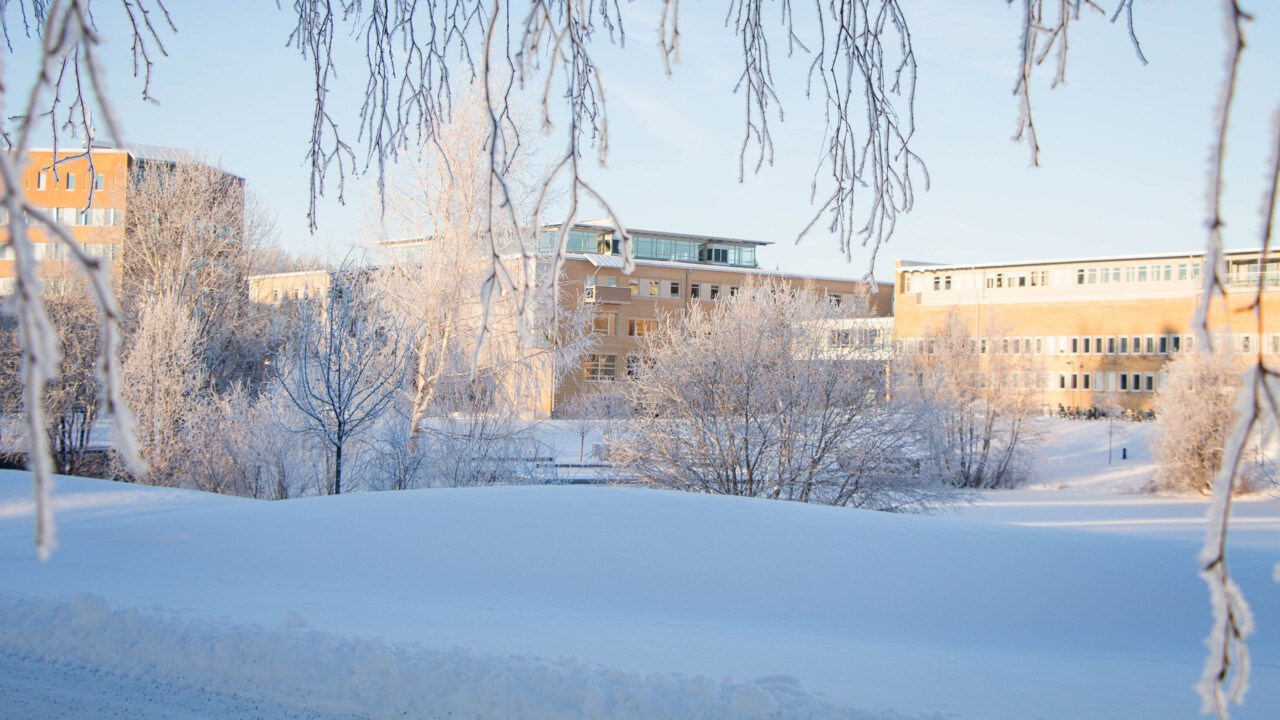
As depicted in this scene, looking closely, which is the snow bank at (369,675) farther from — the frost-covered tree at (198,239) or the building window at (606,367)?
the building window at (606,367)

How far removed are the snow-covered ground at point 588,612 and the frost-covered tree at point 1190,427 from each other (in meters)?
26.6

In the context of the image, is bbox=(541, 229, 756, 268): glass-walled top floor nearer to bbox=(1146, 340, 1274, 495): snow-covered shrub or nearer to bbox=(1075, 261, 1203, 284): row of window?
bbox=(1075, 261, 1203, 284): row of window

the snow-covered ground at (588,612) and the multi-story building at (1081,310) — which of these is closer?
the snow-covered ground at (588,612)

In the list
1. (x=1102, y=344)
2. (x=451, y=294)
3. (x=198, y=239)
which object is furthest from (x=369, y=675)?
(x=1102, y=344)

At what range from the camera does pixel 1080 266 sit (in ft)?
187

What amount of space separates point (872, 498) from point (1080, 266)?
1653 inches

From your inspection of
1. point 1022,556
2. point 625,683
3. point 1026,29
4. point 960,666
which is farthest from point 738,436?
point 1026,29

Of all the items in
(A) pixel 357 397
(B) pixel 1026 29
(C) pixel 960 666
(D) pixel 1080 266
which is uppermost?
(D) pixel 1080 266

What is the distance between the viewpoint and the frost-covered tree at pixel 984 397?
130 feet

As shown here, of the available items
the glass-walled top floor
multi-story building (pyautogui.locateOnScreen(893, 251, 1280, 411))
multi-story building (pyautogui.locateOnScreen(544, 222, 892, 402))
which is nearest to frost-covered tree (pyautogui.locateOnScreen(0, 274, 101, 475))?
multi-story building (pyautogui.locateOnScreen(544, 222, 892, 402))

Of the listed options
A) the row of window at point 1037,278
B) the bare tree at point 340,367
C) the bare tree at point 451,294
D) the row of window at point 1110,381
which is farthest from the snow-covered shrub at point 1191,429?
the bare tree at point 340,367

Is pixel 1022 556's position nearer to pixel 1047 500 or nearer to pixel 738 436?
pixel 738 436

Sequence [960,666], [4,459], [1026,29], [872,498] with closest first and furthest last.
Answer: [1026,29], [960,666], [872,498], [4,459]

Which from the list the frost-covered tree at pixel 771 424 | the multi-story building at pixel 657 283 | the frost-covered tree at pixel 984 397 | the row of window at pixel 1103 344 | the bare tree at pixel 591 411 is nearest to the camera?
the frost-covered tree at pixel 771 424
